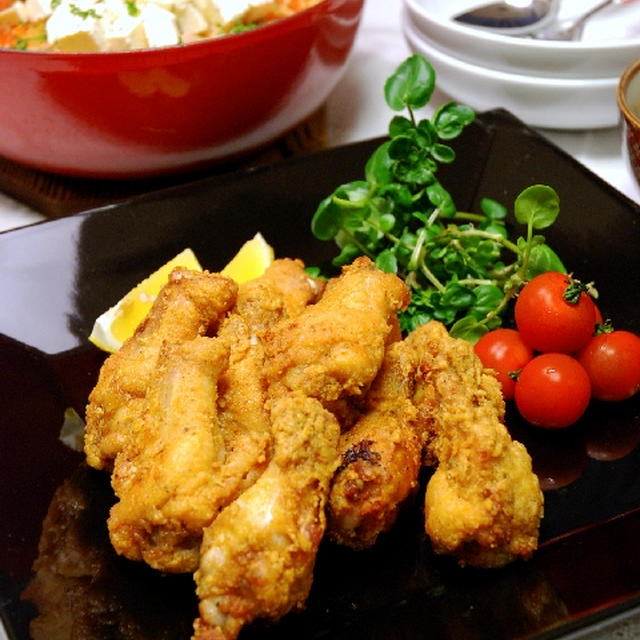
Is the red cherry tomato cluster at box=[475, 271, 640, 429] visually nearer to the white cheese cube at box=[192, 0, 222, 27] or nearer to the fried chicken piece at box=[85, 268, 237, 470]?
the fried chicken piece at box=[85, 268, 237, 470]

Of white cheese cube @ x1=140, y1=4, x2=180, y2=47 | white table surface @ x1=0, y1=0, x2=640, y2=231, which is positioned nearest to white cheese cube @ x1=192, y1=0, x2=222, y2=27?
white cheese cube @ x1=140, y1=4, x2=180, y2=47

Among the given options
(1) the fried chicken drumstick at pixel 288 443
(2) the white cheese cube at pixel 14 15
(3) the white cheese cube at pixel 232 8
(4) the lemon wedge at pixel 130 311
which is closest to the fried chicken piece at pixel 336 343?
(1) the fried chicken drumstick at pixel 288 443

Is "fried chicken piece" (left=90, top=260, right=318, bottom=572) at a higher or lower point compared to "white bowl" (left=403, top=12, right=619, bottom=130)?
higher

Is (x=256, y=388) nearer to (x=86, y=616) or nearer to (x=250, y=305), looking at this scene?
(x=250, y=305)

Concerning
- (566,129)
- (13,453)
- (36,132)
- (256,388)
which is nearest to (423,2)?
(566,129)

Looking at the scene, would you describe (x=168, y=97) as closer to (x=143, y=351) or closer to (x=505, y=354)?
(x=143, y=351)

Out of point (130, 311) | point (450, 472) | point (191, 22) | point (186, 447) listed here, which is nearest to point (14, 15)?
point (191, 22)

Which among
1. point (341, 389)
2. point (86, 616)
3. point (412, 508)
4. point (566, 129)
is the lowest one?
point (566, 129)
